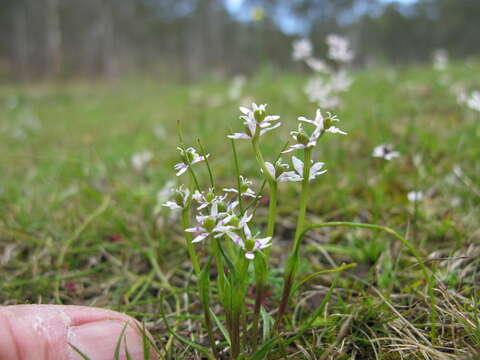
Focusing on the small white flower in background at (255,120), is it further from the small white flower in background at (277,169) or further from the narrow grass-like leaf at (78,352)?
the narrow grass-like leaf at (78,352)

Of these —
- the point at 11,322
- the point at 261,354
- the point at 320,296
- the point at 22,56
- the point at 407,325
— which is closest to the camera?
the point at 11,322

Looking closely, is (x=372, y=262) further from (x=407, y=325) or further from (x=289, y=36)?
(x=289, y=36)

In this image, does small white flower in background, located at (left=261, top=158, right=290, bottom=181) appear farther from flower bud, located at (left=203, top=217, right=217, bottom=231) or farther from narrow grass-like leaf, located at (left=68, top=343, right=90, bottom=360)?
narrow grass-like leaf, located at (left=68, top=343, right=90, bottom=360)

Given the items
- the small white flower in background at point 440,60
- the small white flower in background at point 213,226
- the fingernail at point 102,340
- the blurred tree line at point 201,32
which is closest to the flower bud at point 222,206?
the small white flower in background at point 213,226

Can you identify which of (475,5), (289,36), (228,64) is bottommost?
(228,64)

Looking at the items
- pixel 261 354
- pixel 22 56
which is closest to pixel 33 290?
pixel 261 354
